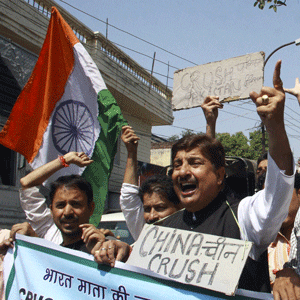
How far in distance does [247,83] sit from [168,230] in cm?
459

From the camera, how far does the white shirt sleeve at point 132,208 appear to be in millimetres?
2994

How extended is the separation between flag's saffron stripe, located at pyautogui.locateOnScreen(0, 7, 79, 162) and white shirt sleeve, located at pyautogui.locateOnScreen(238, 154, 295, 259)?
2.61 m

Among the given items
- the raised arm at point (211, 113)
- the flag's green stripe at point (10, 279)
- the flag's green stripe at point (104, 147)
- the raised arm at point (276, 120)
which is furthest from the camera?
the flag's green stripe at point (104, 147)

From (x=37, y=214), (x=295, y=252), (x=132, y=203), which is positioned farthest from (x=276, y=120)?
(x=37, y=214)

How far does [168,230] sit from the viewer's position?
1902 millimetres

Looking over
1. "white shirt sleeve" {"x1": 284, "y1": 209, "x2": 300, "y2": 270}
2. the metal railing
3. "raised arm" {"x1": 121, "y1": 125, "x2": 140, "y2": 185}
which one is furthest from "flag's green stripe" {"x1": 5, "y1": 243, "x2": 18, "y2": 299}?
the metal railing

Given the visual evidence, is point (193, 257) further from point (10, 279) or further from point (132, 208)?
point (10, 279)

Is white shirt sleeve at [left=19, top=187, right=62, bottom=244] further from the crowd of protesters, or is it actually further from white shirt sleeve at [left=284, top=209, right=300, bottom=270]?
white shirt sleeve at [left=284, top=209, right=300, bottom=270]

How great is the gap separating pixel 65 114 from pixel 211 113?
5.30 feet

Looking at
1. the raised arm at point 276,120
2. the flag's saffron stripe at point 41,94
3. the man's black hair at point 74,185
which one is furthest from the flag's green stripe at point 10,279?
the raised arm at point 276,120

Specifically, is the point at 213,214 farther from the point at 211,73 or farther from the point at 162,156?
the point at 162,156

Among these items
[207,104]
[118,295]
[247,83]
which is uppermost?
[247,83]

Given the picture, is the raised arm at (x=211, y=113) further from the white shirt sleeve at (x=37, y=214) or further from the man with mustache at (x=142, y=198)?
the white shirt sleeve at (x=37, y=214)

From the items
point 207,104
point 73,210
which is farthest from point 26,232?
point 207,104
